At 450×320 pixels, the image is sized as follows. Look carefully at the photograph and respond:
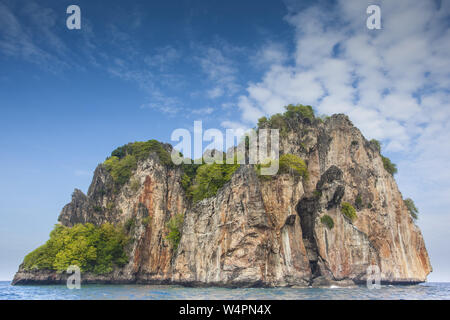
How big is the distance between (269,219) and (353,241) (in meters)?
9.29

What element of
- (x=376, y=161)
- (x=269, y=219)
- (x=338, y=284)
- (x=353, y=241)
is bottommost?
(x=338, y=284)

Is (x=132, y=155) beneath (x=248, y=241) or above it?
above

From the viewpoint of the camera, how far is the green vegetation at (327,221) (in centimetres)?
3675

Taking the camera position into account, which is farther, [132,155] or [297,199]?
[132,155]

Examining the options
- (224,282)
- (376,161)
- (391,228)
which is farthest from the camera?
(376,161)

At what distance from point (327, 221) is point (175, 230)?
20.1 m

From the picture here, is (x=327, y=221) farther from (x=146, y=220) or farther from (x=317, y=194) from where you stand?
(x=146, y=220)

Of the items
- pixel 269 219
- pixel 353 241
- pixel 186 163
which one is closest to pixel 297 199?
pixel 269 219

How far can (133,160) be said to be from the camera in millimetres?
52062

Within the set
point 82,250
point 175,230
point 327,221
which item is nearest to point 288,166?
point 327,221

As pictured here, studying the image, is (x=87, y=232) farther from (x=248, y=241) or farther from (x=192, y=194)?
(x=248, y=241)

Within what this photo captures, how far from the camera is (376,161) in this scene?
47.0 m

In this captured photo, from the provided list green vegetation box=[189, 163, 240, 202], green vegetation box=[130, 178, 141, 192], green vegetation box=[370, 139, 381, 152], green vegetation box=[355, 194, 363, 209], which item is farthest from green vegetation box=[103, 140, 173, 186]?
green vegetation box=[370, 139, 381, 152]

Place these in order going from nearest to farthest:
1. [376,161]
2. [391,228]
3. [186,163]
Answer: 1. [391,228]
2. [376,161]
3. [186,163]
